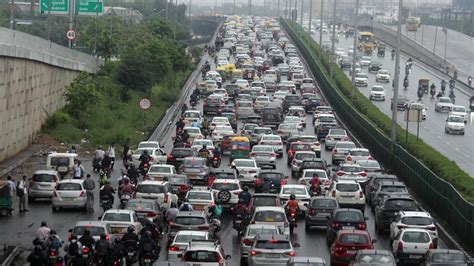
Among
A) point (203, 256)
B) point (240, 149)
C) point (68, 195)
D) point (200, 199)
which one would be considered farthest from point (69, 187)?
point (240, 149)

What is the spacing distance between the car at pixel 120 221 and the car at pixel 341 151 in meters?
24.8

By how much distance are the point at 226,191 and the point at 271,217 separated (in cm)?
673

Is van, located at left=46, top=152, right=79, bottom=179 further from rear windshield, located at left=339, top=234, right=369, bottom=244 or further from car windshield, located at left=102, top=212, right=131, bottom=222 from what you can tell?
rear windshield, located at left=339, top=234, right=369, bottom=244

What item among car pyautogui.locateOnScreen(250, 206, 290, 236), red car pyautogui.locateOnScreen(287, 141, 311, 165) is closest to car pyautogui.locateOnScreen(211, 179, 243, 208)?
car pyautogui.locateOnScreen(250, 206, 290, 236)

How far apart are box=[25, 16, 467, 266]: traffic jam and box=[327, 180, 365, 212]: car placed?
5 cm

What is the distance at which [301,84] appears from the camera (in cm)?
9750

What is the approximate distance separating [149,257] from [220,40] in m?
119

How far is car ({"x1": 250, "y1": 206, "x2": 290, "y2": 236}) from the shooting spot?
34.0 meters

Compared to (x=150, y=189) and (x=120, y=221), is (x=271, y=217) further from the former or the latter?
(x=150, y=189)

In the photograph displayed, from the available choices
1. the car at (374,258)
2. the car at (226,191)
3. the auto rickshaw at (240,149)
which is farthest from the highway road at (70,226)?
the auto rickshaw at (240,149)

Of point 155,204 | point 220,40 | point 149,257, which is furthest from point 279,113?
point 220,40

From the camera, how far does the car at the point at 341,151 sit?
5699cm

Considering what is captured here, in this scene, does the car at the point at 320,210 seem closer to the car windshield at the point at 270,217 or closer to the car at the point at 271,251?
the car windshield at the point at 270,217

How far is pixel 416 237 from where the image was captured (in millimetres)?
31969
